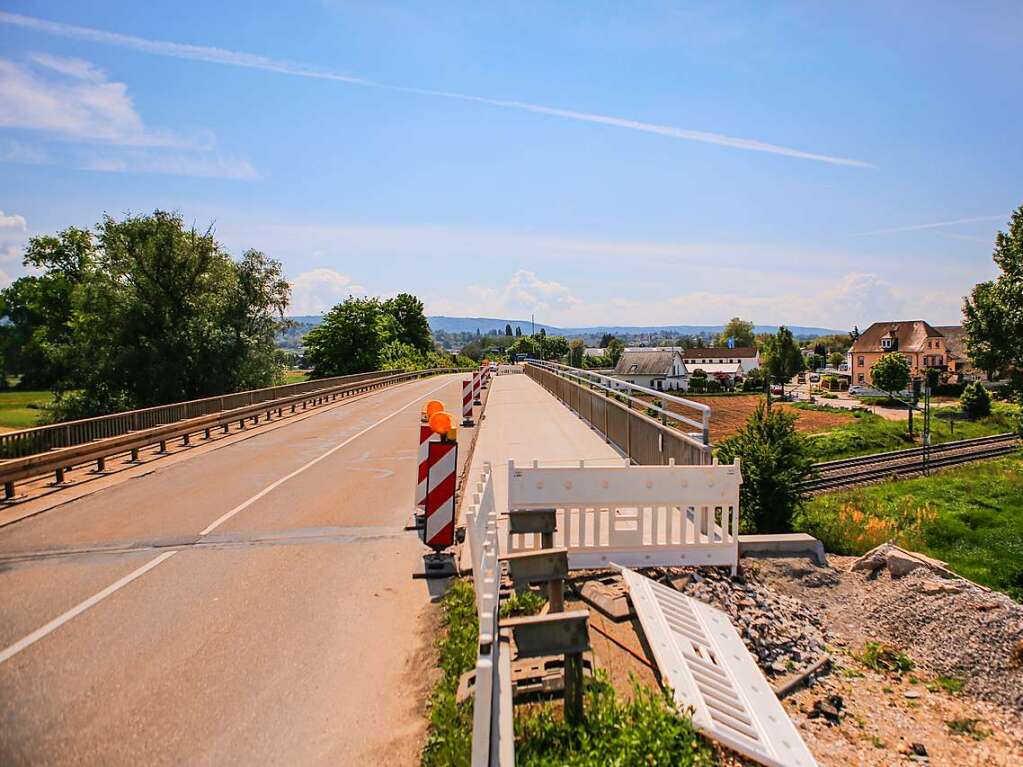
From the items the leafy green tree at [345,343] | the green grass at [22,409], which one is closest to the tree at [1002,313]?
the green grass at [22,409]

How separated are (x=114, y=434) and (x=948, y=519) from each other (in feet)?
82.9

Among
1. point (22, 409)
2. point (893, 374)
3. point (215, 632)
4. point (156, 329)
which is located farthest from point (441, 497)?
point (893, 374)

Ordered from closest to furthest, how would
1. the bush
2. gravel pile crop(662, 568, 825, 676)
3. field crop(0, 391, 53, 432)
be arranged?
1. gravel pile crop(662, 568, 825, 676)
2. field crop(0, 391, 53, 432)
3. the bush

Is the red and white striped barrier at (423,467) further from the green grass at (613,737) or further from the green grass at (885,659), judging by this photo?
the green grass at (885,659)

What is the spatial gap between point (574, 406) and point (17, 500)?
14.5 metres

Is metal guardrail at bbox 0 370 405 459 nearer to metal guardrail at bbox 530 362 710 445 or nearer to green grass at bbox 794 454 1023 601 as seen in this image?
metal guardrail at bbox 530 362 710 445

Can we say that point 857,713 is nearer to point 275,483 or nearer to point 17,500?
point 275,483

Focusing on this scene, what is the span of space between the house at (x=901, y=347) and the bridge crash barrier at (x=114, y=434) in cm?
8353

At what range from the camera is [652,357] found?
10144 centimetres

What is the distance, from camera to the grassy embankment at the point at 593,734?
385 centimetres

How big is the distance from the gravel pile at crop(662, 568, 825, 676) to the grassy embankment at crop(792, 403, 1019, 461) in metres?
39.1

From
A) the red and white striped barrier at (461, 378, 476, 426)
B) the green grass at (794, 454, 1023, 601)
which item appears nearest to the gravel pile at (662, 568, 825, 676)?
the green grass at (794, 454, 1023, 601)

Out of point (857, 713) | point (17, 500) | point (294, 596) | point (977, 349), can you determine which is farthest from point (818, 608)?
point (977, 349)

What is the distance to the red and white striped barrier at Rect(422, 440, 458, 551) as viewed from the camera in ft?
25.0
